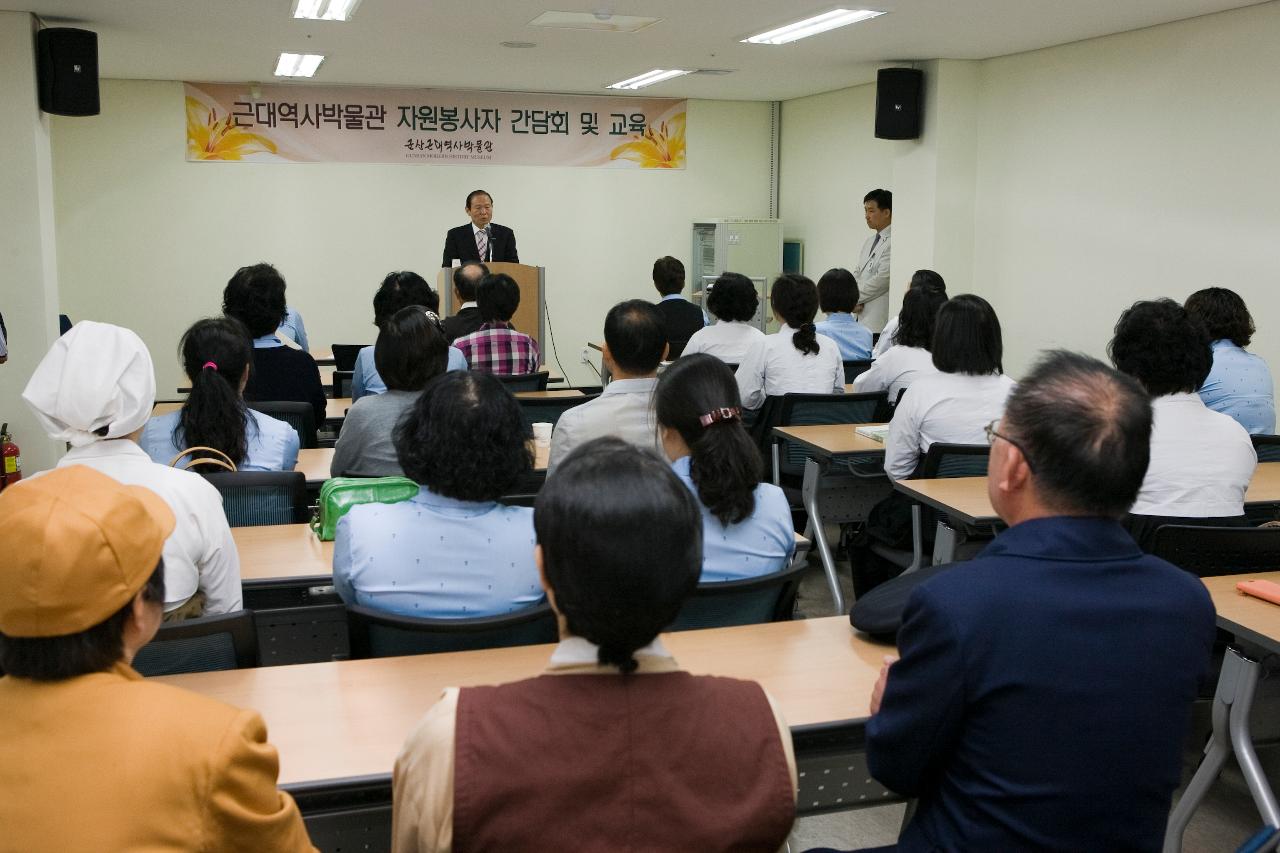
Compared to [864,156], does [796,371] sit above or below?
below

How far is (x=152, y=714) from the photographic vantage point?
118 cm

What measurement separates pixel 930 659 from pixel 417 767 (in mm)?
632

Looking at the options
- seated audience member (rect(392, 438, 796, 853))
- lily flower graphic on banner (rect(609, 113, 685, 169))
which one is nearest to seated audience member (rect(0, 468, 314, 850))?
seated audience member (rect(392, 438, 796, 853))

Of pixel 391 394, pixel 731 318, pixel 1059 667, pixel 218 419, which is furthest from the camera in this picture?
pixel 731 318

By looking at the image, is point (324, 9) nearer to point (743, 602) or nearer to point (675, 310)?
point (675, 310)

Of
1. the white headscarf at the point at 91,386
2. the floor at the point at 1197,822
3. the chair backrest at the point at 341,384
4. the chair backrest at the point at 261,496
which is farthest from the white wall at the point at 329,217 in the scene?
the floor at the point at 1197,822

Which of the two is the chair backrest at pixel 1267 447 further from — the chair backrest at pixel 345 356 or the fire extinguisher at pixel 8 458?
the fire extinguisher at pixel 8 458

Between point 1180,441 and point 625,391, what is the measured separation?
5.15 ft

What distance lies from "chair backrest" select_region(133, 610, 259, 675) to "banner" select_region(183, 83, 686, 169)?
8.23m

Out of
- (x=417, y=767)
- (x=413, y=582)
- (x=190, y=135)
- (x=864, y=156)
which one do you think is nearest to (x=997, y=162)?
(x=864, y=156)

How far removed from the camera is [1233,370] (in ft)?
14.3

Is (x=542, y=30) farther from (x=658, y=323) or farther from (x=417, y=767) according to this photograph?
(x=417, y=767)

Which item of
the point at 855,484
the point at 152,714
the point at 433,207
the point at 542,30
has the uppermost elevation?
the point at 542,30

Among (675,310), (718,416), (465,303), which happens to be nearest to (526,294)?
(675,310)
